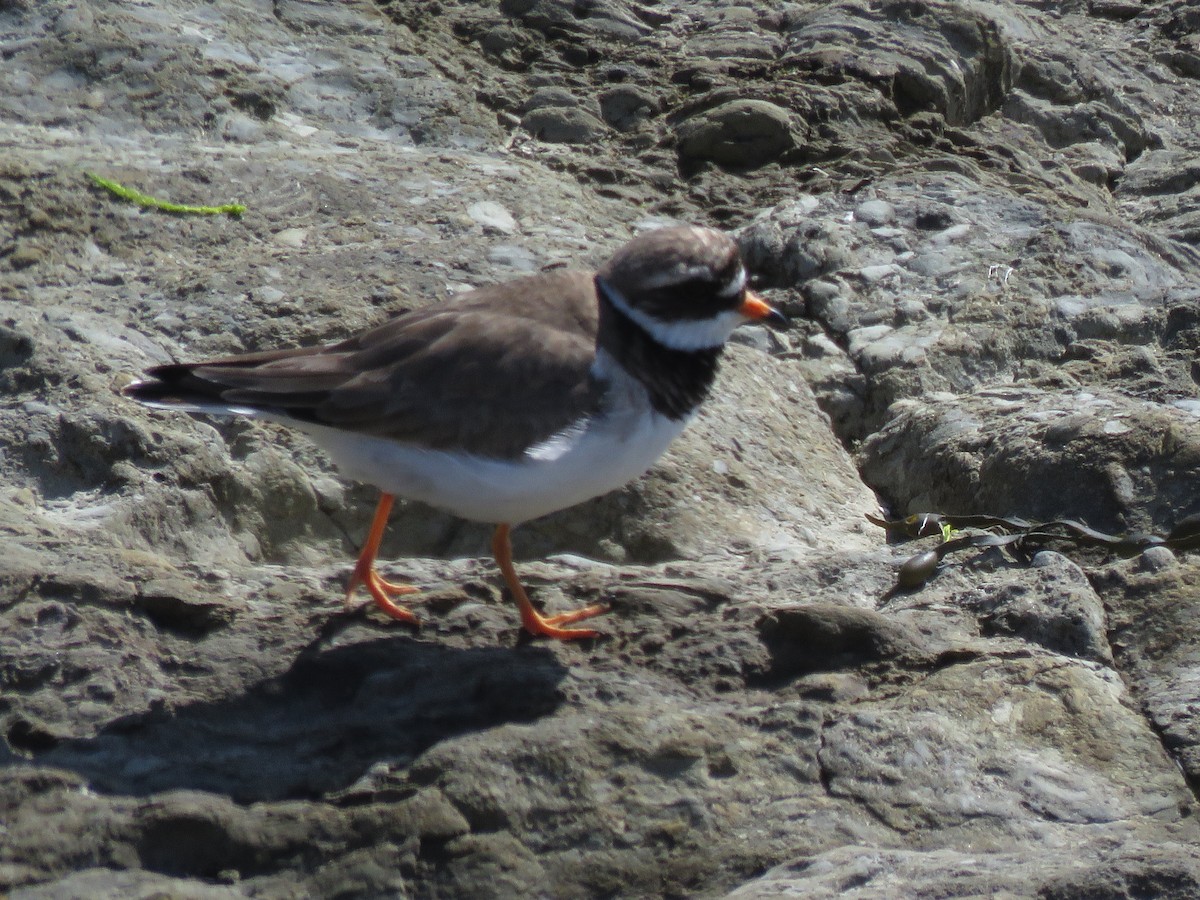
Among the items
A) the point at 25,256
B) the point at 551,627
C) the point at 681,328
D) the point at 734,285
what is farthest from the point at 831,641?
the point at 25,256

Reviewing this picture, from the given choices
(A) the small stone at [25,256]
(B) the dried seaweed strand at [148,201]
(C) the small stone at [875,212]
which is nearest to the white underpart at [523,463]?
(A) the small stone at [25,256]

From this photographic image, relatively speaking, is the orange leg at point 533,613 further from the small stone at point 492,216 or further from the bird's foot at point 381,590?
the small stone at point 492,216

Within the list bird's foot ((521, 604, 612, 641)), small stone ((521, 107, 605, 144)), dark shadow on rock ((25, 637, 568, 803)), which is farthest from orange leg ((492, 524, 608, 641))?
small stone ((521, 107, 605, 144))

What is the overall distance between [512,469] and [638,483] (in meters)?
1.27

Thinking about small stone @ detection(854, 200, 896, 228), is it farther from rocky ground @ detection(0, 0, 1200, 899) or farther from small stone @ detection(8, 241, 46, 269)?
small stone @ detection(8, 241, 46, 269)

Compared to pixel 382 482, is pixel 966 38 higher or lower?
higher

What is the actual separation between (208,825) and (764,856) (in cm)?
139

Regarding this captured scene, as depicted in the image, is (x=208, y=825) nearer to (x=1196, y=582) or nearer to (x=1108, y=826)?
(x=1108, y=826)

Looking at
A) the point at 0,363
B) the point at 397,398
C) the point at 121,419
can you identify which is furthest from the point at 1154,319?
the point at 0,363

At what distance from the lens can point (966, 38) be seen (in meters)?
8.85

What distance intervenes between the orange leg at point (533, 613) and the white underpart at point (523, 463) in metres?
0.09

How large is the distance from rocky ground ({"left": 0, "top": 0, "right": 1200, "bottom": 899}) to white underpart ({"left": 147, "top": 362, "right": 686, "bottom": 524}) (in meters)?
0.37

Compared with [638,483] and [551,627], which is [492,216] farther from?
[551,627]

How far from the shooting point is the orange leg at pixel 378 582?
14.5ft
